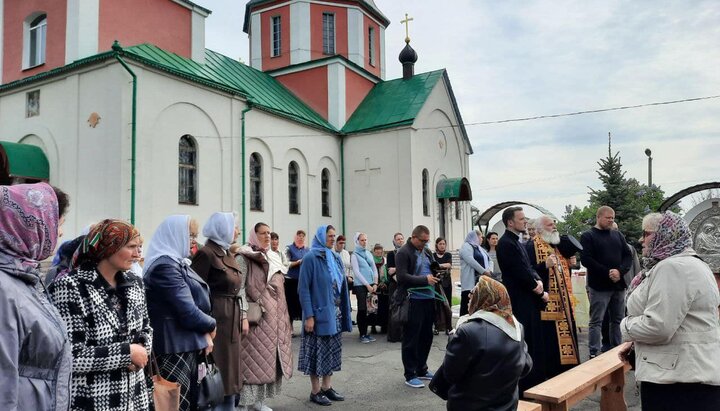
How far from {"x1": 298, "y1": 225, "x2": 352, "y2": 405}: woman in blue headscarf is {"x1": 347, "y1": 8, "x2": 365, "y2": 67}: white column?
62.9 feet

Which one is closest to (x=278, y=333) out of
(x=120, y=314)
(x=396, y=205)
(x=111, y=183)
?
(x=120, y=314)

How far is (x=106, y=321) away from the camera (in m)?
2.74

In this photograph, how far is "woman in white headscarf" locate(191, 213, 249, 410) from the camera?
Result: 4.53 meters

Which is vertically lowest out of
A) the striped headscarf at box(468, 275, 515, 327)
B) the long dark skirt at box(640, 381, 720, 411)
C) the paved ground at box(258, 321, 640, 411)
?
the paved ground at box(258, 321, 640, 411)

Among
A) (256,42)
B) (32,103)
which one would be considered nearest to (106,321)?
(32,103)

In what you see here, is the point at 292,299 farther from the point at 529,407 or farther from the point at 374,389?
the point at 529,407

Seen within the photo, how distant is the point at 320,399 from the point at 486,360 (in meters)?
3.03

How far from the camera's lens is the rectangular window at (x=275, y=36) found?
930 inches

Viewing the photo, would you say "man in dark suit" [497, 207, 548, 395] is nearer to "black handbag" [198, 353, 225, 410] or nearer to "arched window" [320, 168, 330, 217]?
"black handbag" [198, 353, 225, 410]

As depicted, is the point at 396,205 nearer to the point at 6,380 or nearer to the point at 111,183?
the point at 111,183

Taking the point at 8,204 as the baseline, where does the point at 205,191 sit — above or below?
above

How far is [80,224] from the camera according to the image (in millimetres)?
13266

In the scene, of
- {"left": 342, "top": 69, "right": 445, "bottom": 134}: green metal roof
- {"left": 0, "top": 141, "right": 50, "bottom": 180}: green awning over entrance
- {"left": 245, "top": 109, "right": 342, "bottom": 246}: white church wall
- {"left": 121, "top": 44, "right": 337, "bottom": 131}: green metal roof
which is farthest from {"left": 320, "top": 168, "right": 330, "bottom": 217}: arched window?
{"left": 0, "top": 141, "right": 50, "bottom": 180}: green awning over entrance

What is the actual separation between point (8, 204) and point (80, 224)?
12611mm
